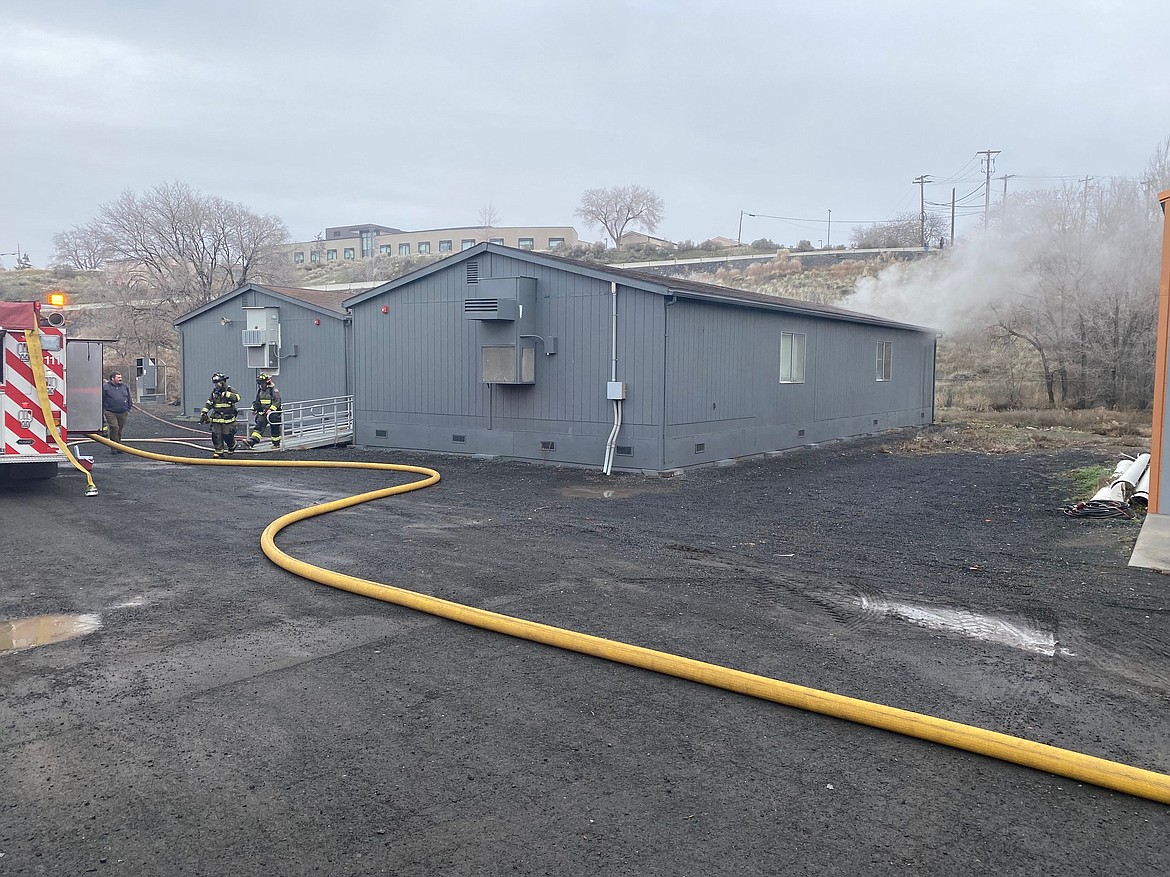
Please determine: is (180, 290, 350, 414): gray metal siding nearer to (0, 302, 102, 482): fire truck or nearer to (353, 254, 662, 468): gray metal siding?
(353, 254, 662, 468): gray metal siding

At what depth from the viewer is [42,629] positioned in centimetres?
572

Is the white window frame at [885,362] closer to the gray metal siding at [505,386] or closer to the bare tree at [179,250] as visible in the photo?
the gray metal siding at [505,386]

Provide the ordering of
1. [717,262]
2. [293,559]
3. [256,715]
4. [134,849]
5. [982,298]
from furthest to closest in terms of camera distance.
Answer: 1. [717,262]
2. [982,298]
3. [293,559]
4. [256,715]
5. [134,849]

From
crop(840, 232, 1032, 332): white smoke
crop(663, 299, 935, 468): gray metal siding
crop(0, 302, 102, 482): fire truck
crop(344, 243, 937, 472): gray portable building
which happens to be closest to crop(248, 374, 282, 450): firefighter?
crop(344, 243, 937, 472): gray portable building

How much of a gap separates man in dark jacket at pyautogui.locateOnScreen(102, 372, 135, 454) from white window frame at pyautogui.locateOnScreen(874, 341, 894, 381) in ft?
55.4

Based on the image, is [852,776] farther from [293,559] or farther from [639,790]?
[293,559]

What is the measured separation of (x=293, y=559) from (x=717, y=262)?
55.3 meters

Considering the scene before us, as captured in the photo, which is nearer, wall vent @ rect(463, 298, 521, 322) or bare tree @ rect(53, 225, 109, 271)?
wall vent @ rect(463, 298, 521, 322)

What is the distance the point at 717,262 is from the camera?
60.2 meters

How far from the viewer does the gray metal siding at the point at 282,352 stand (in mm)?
22266

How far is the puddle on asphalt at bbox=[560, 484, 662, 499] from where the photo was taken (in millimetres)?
12102

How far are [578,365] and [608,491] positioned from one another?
131 inches

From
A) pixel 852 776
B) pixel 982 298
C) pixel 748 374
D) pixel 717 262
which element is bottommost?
pixel 852 776

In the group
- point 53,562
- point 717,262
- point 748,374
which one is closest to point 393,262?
point 717,262
